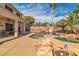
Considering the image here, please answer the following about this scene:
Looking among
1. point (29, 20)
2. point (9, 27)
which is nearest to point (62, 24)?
point (29, 20)

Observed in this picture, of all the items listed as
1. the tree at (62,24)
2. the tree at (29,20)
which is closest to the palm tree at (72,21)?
the tree at (62,24)

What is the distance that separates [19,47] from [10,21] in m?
0.40

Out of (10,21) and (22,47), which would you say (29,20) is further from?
(22,47)

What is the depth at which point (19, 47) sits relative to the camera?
104 inches

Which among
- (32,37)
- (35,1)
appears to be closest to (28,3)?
(35,1)

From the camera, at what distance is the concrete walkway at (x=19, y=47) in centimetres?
261

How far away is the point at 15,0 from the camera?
2.63 metres

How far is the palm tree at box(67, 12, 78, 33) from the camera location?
2.64 meters

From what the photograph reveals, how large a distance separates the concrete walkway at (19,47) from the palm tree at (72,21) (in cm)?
59

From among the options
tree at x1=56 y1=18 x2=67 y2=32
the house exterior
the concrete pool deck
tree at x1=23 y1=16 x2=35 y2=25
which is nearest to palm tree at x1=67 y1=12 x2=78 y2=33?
tree at x1=56 y1=18 x2=67 y2=32

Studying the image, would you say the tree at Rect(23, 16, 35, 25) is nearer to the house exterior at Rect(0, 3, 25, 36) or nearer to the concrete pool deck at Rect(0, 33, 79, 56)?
the house exterior at Rect(0, 3, 25, 36)

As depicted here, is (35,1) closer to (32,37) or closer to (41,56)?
(32,37)

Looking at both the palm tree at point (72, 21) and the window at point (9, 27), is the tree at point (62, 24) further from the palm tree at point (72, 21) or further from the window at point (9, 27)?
the window at point (9, 27)

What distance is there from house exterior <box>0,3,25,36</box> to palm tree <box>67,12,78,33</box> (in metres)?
0.68
